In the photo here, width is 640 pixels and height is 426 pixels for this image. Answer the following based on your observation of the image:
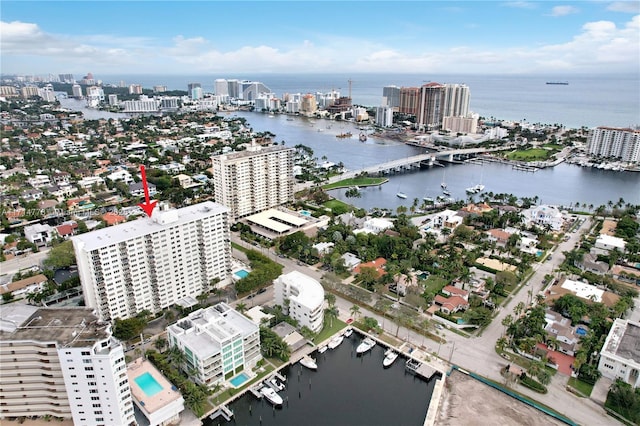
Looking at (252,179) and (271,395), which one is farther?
(252,179)

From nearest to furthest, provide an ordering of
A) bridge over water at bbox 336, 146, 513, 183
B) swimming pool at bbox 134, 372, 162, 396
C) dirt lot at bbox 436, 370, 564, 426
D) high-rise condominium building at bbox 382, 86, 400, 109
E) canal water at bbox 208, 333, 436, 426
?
dirt lot at bbox 436, 370, 564, 426
swimming pool at bbox 134, 372, 162, 396
canal water at bbox 208, 333, 436, 426
bridge over water at bbox 336, 146, 513, 183
high-rise condominium building at bbox 382, 86, 400, 109

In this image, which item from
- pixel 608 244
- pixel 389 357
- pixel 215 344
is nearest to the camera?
pixel 215 344

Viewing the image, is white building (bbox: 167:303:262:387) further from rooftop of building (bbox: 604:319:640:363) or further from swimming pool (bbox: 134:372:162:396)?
rooftop of building (bbox: 604:319:640:363)

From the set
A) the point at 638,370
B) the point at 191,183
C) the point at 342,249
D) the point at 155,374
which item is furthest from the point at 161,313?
the point at 191,183


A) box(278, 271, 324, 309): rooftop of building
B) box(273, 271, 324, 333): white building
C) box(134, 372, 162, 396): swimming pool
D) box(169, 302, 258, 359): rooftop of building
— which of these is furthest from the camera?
box(278, 271, 324, 309): rooftop of building

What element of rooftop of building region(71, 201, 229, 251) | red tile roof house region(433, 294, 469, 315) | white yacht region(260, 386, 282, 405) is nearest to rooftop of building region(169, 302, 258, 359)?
white yacht region(260, 386, 282, 405)

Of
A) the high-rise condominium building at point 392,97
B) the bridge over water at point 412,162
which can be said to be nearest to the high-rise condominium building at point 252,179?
the bridge over water at point 412,162

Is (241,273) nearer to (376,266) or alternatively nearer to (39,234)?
(376,266)

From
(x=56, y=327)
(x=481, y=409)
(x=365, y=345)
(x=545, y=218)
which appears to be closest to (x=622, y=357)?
(x=481, y=409)
